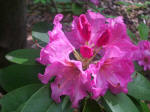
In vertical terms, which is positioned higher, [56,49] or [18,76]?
[56,49]

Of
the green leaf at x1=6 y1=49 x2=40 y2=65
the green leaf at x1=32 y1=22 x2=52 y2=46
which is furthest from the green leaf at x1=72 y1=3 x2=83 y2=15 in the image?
the green leaf at x1=6 y1=49 x2=40 y2=65

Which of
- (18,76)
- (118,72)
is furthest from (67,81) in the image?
(18,76)

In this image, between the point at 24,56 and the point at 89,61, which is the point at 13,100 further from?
the point at 89,61

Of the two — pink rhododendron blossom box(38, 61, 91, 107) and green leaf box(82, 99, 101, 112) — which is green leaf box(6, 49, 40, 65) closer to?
pink rhododendron blossom box(38, 61, 91, 107)

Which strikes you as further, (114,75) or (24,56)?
(24,56)

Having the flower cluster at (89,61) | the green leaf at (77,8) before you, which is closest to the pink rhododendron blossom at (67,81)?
the flower cluster at (89,61)
